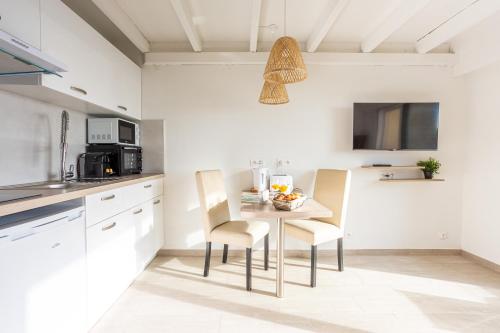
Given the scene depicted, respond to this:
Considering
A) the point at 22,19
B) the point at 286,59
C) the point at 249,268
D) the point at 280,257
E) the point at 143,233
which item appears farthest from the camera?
the point at 143,233

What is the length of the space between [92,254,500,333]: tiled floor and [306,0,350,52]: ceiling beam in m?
2.34

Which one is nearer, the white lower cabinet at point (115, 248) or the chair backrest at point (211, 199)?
the white lower cabinet at point (115, 248)

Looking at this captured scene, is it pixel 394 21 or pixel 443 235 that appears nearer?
pixel 394 21

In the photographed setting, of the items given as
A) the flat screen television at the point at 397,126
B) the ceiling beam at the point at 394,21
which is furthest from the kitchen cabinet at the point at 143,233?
the ceiling beam at the point at 394,21

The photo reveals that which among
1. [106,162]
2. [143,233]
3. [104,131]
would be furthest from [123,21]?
[143,233]

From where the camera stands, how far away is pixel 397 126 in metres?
2.99

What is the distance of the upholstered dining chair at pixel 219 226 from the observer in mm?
2322

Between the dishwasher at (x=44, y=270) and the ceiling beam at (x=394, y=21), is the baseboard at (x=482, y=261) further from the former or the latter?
the dishwasher at (x=44, y=270)

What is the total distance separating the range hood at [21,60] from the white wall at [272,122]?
5.12ft

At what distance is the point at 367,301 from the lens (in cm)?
214

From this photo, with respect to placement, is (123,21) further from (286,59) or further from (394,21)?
(394,21)

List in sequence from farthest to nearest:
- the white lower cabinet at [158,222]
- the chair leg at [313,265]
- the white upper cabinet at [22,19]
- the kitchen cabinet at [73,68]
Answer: the white lower cabinet at [158,222], the chair leg at [313,265], the kitchen cabinet at [73,68], the white upper cabinet at [22,19]

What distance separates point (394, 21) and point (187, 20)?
1857 mm

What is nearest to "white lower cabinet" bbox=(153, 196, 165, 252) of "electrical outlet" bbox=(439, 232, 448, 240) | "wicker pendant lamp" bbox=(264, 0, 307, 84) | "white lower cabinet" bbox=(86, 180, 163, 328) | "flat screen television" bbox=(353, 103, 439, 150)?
"white lower cabinet" bbox=(86, 180, 163, 328)
